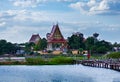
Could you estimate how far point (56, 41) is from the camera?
150875mm

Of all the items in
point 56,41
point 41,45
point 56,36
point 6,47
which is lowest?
point 6,47

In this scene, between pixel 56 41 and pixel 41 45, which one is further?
pixel 56 41

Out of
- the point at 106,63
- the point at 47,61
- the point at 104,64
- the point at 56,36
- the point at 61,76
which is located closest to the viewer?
the point at 61,76

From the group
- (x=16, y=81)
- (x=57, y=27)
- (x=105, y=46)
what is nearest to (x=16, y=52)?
(x=57, y=27)

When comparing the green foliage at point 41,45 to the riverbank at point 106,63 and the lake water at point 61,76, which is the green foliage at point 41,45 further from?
the lake water at point 61,76

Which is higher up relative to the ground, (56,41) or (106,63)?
(56,41)

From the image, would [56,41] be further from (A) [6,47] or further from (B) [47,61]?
(B) [47,61]

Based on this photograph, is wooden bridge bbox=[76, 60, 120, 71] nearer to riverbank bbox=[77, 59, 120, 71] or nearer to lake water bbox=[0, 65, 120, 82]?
riverbank bbox=[77, 59, 120, 71]

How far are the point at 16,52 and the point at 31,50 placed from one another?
5.05 metres

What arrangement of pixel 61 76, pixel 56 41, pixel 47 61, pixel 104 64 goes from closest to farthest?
pixel 61 76
pixel 104 64
pixel 47 61
pixel 56 41

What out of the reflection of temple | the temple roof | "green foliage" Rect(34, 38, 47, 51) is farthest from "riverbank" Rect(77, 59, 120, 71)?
the temple roof

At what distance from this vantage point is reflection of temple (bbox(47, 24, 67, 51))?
14775 cm

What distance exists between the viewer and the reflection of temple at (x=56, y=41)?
147750 mm

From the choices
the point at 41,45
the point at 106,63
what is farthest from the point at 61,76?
the point at 41,45
